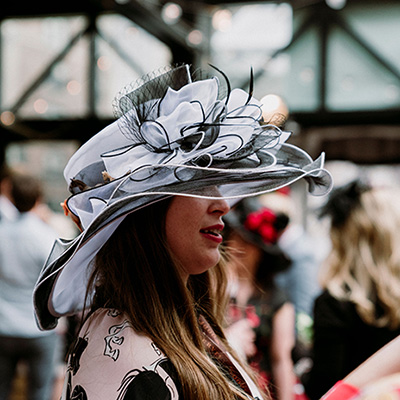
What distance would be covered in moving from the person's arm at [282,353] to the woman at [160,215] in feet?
4.00

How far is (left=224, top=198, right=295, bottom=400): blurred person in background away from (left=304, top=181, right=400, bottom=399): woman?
0.17 meters

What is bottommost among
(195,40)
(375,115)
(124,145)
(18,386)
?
(18,386)

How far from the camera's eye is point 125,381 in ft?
3.45

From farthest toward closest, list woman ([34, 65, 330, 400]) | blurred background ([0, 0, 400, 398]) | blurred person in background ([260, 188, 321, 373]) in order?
1. blurred background ([0, 0, 400, 398])
2. blurred person in background ([260, 188, 321, 373])
3. woman ([34, 65, 330, 400])

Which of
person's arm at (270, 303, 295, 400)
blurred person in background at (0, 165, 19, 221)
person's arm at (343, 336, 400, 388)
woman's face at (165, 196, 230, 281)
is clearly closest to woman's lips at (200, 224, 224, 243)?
woman's face at (165, 196, 230, 281)

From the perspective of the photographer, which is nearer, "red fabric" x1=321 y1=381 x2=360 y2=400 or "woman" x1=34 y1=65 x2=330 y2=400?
"red fabric" x1=321 y1=381 x2=360 y2=400

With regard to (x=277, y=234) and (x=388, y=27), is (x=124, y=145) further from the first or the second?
(x=388, y=27)

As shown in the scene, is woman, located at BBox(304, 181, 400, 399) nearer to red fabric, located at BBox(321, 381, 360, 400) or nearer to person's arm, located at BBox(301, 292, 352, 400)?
person's arm, located at BBox(301, 292, 352, 400)

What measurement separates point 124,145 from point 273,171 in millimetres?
328

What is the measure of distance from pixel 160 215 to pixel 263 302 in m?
1.46

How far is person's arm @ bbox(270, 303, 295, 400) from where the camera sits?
2.54 m

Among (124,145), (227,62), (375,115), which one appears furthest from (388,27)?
(124,145)

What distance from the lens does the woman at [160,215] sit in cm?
115

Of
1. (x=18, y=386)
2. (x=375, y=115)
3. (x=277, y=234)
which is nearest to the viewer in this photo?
(x=277, y=234)
